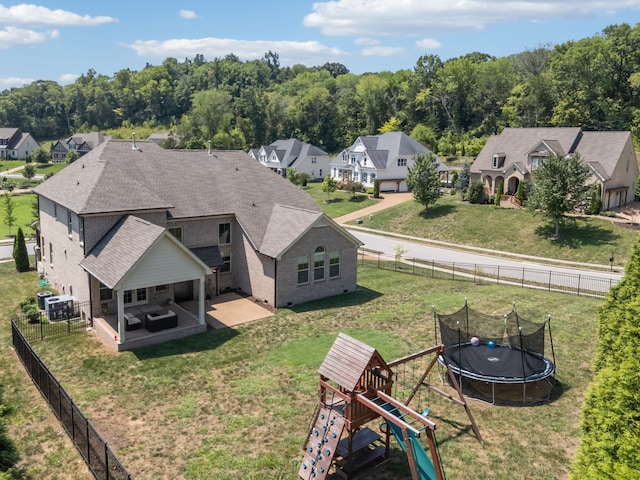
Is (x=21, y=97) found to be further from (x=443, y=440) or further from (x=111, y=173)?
(x=443, y=440)

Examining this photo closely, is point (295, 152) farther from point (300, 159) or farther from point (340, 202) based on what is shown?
point (340, 202)

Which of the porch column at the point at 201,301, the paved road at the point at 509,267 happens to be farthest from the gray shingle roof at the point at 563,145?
the porch column at the point at 201,301

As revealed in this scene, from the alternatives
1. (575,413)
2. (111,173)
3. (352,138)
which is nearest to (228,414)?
(575,413)

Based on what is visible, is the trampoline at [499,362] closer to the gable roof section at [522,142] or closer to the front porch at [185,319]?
the front porch at [185,319]

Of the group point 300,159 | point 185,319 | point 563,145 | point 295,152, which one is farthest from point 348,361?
point 295,152

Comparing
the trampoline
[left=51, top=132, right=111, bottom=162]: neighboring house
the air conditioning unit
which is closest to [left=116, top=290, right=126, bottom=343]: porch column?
the air conditioning unit

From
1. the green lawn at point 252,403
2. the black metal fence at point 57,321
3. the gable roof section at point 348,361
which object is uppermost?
the gable roof section at point 348,361
